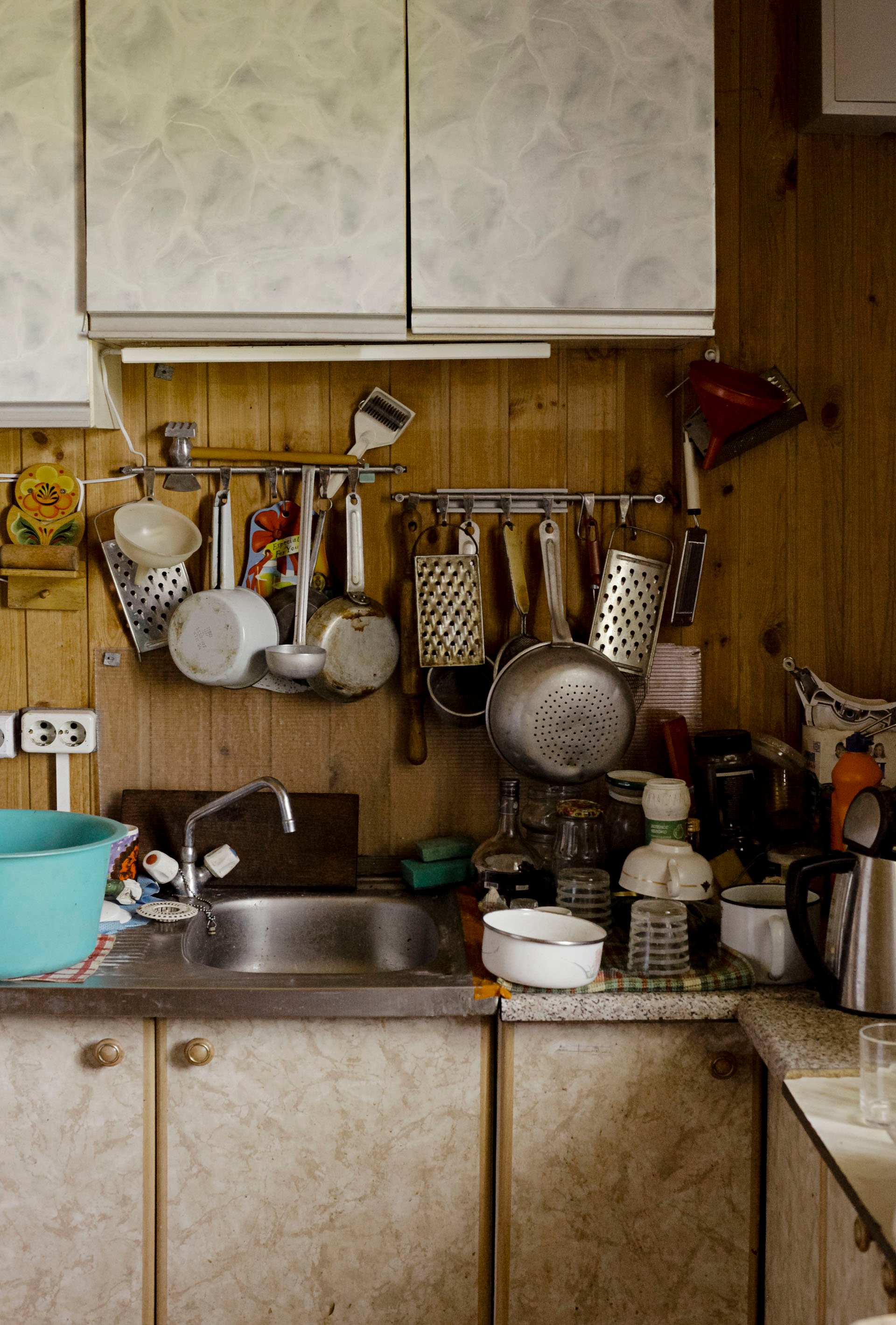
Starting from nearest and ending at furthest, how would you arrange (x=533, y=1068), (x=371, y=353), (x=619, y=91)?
(x=533, y=1068)
(x=619, y=91)
(x=371, y=353)

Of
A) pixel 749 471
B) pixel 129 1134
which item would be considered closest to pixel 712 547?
pixel 749 471

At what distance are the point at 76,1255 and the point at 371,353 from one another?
1501mm

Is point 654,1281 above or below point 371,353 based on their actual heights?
below

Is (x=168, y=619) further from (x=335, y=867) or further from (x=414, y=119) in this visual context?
(x=414, y=119)

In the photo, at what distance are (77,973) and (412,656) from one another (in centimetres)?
80

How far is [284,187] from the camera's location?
175cm

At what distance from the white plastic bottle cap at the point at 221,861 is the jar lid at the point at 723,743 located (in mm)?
880

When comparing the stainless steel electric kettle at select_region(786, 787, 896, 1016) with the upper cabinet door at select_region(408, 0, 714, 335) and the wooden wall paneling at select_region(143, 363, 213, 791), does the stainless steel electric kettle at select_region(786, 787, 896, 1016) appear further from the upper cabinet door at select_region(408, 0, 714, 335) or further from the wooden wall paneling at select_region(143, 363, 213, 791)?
the wooden wall paneling at select_region(143, 363, 213, 791)

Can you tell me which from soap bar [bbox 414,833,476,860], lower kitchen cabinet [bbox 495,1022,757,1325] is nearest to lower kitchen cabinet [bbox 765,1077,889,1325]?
lower kitchen cabinet [bbox 495,1022,757,1325]

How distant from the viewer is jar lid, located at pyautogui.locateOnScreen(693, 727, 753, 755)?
1.95 meters

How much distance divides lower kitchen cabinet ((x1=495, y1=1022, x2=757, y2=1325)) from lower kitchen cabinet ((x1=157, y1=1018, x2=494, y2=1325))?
0.06 m

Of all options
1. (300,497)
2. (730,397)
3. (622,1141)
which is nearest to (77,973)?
(622,1141)

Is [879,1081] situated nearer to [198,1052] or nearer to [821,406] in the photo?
[198,1052]

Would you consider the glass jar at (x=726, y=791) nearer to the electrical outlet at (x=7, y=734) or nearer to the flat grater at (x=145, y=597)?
the flat grater at (x=145, y=597)
